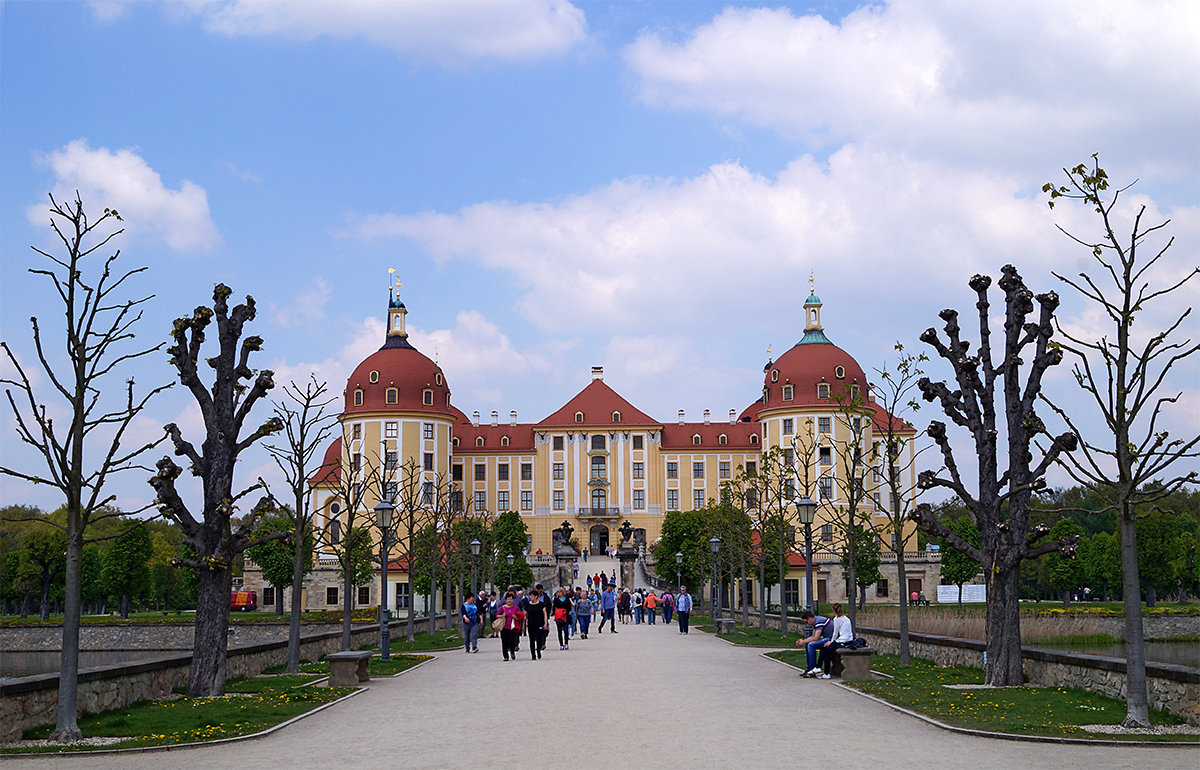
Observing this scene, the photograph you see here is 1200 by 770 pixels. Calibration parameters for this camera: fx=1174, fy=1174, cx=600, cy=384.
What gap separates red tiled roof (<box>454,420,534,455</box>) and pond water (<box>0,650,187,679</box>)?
5073 centimetres

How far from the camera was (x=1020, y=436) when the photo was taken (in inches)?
719

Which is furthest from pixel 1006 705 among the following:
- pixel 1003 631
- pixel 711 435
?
pixel 711 435

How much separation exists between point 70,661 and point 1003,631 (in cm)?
1268

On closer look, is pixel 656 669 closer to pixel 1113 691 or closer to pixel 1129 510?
pixel 1113 691

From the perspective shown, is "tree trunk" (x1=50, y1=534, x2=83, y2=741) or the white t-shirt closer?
"tree trunk" (x1=50, y1=534, x2=83, y2=741)

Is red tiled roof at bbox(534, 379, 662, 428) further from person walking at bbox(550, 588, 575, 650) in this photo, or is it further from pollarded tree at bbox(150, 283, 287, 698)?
pollarded tree at bbox(150, 283, 287, 698)

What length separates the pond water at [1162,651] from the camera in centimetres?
2631

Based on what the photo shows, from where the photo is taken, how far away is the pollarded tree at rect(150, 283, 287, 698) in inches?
695

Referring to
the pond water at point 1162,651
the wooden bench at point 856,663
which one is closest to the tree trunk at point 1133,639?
the wooden bench at point 856,663

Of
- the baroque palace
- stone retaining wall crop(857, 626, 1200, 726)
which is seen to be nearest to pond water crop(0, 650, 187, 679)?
stone retaining wall crop(857, 626, 1200, 726)

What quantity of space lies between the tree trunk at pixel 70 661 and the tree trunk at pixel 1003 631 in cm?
1249

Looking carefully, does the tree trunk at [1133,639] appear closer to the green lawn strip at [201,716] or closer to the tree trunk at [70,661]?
the green lawn strip at [201,716]

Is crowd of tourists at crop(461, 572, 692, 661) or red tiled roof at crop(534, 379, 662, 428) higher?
red tiled roof at crop(534, 379, 662, 428)

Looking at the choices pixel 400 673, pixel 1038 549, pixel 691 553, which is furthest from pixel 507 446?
pixel 1038 549
